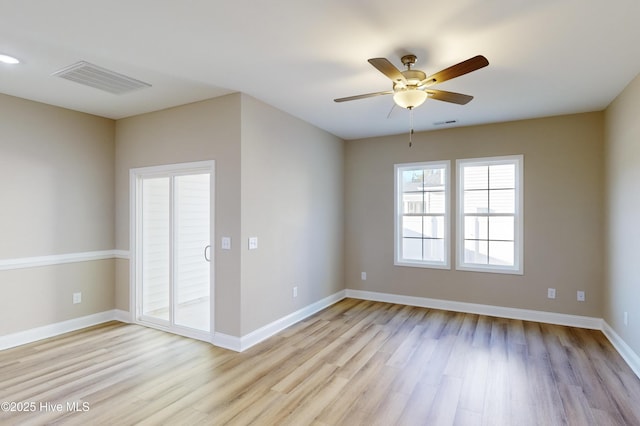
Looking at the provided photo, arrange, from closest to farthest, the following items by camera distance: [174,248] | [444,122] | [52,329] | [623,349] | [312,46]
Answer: [312,46] → [623,349] → [52,329] → [174,248] → [444,122]

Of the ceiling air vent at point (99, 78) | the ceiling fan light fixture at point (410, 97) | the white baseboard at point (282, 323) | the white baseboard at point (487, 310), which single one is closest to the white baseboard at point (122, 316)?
the white baseboard at point (282, 323)

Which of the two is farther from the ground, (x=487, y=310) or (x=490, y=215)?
(x=490, y=215)

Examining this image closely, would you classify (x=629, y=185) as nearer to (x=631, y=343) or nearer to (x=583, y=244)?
(x=583, y=244)

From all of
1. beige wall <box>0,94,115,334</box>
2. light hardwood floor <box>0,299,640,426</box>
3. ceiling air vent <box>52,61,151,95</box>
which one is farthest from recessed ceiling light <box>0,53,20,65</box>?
light hardwood floor <box>0,299,640,426</box>

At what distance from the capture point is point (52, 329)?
156 inches

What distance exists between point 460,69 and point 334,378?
2.68m

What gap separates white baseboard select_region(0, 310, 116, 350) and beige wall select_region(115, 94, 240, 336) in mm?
1954

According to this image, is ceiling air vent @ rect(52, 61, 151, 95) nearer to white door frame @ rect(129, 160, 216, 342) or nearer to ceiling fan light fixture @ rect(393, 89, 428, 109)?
white door frame @ rect(129, 160, 216, 342)

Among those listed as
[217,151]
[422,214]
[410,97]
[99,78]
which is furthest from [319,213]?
[99,78]

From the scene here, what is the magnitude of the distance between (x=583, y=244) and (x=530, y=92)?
217cm

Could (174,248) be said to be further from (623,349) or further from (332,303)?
(623,349)

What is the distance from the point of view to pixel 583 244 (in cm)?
429

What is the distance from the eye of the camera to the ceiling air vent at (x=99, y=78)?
9.76ft

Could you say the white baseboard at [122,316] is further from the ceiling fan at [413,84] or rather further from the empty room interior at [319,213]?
the ceiling fan at [413,84]
